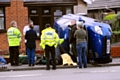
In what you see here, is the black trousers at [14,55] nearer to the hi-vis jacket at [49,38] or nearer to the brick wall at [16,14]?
the hi-vis jacket at [49,38]

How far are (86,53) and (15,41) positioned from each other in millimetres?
3038

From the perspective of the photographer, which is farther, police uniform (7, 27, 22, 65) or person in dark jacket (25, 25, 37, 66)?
police uniform (7, 27, 22, 65)

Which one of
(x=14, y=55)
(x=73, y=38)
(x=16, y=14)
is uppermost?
(x=16, y=14)

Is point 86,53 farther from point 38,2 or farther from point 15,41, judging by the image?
point 38,2

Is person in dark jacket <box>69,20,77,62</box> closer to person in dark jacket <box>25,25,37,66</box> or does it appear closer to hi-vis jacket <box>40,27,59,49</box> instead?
hi-vis jacket <box>40,27,59,49</box>

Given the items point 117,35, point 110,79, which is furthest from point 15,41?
point 117,35

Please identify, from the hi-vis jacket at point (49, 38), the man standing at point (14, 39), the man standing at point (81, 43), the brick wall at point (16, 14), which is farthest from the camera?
the brick wall at point (16, 14)

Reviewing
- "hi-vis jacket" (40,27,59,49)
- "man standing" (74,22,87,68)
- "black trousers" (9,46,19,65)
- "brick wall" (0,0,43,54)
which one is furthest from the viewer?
"brick wall" (0,0,43,54)

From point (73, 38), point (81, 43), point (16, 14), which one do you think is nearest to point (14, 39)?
point (73, 38)

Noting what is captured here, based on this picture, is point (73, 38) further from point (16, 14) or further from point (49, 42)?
point (16, 14)

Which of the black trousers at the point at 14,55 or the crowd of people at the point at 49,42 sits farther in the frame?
the black trousers at the point at 14,55

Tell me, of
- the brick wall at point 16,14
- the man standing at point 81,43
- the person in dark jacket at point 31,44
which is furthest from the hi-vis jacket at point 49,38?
the brick wall at point 16,14

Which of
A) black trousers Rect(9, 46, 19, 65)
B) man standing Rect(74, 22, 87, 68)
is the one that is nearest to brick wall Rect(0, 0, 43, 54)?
black trousers Rect(9, 46, 19, 65)

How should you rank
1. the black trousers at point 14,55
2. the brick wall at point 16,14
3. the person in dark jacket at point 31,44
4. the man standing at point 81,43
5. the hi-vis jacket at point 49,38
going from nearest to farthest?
the hi-vis jacket at point 49,38 < the man standing at point 81,43 < the person in dark jacket at point 31,44 < the black trousers at point 14,55 < the brick wall at point 16,14
